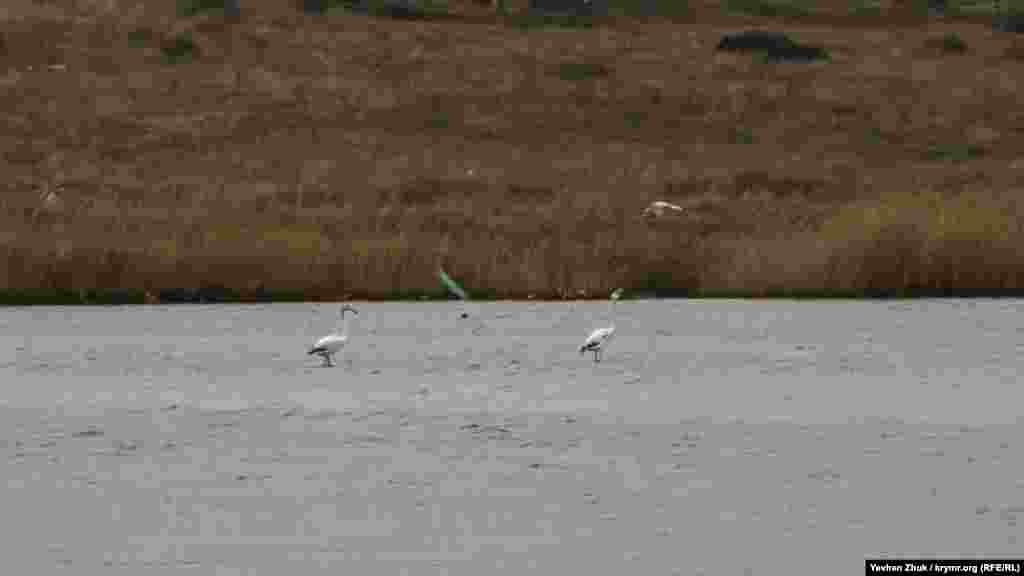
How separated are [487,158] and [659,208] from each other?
18.9ft

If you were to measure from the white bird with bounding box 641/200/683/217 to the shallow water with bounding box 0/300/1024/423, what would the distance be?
5259 millimetres

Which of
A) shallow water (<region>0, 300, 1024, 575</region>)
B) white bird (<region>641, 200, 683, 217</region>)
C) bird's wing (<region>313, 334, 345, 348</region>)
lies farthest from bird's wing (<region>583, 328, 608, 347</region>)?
white bird (<region>641, 200, 683, 217</region>)

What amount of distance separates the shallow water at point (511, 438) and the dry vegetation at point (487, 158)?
0.56 m

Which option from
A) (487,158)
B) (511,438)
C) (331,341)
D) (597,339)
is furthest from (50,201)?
(511,438)

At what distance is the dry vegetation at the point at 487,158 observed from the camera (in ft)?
58.3

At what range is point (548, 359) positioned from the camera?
15281 millimetres

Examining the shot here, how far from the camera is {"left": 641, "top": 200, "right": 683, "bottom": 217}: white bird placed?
2269cm

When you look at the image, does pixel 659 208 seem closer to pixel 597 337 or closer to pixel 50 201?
pixel 50 201

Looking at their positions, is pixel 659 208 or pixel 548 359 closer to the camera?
pixel 548 359

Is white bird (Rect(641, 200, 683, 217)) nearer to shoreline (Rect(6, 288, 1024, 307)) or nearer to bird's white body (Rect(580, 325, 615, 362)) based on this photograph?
shoreline (Rect(6, 288, 1024, 307))

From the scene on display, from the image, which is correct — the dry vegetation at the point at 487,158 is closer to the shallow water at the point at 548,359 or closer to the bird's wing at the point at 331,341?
the shallow water at the point at 548,359

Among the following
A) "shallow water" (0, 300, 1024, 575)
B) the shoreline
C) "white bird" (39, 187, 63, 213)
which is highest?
"white bird" (39, 187, 63, 213)

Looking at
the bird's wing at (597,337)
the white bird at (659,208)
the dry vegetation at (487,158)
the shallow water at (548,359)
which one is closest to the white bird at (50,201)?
the dry vegetation at (487,158)

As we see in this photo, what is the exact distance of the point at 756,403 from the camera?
13758 mm
